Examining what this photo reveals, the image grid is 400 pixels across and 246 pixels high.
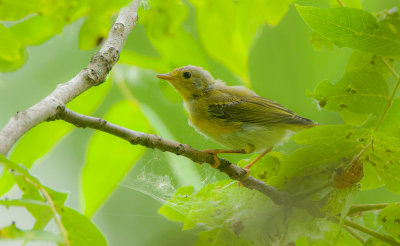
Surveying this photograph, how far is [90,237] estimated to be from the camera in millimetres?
1030

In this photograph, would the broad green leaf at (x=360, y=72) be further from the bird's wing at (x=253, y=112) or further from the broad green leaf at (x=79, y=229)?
the broad green leaf at (x=79, y=229)

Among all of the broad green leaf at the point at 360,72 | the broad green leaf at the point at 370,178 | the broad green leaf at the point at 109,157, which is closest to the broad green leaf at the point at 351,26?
the broad green leaf at the point at 360,72

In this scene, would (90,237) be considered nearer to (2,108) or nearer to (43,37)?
(43,37)

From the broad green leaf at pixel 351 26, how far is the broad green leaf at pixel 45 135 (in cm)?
86

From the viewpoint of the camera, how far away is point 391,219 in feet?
4.75

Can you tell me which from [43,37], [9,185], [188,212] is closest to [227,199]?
[188,212]

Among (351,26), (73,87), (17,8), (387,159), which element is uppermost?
(17,8)

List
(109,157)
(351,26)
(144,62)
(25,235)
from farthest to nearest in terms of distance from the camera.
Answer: (144,62) → (109,157) → (351,26) → (25,235)

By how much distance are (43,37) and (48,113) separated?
0.51 meters

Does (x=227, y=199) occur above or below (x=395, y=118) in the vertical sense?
below

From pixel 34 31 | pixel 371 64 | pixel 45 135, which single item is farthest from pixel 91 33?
pixel 371 64

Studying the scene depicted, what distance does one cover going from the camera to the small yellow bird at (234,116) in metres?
2.17

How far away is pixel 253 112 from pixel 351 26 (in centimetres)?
106

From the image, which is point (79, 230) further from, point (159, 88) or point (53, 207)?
point (159, 88)
